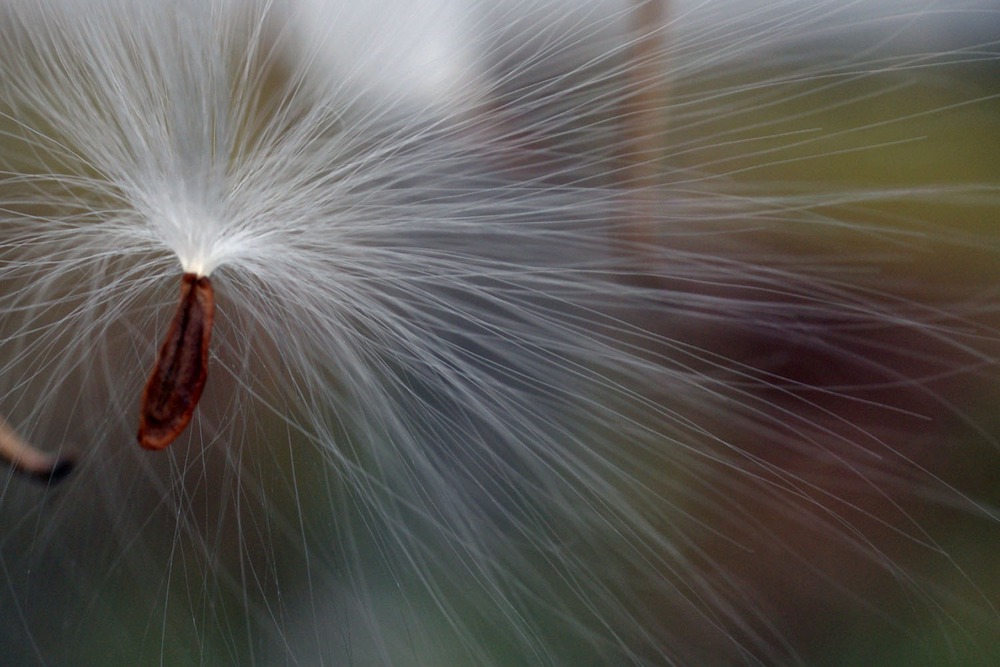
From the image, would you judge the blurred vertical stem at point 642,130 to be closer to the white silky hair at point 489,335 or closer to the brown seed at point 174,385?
the white silky hair at point 489,335

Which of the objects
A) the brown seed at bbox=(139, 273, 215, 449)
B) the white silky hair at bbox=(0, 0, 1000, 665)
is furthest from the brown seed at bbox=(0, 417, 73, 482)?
the brown seed at bbox=(139, 273, 215, 449)

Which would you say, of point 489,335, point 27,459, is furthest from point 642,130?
point 27,459

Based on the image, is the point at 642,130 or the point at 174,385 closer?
the point at 174,385

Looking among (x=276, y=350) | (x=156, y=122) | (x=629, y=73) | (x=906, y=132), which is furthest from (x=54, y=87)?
(x=906, y=132)

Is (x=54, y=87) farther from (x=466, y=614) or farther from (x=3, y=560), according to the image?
(x=466, y=614)

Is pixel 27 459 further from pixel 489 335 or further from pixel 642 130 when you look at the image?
pixel 642 130

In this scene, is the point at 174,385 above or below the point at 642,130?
below

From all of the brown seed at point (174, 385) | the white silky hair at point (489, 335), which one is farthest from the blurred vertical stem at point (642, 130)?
the brown seed at point (174, 385)
